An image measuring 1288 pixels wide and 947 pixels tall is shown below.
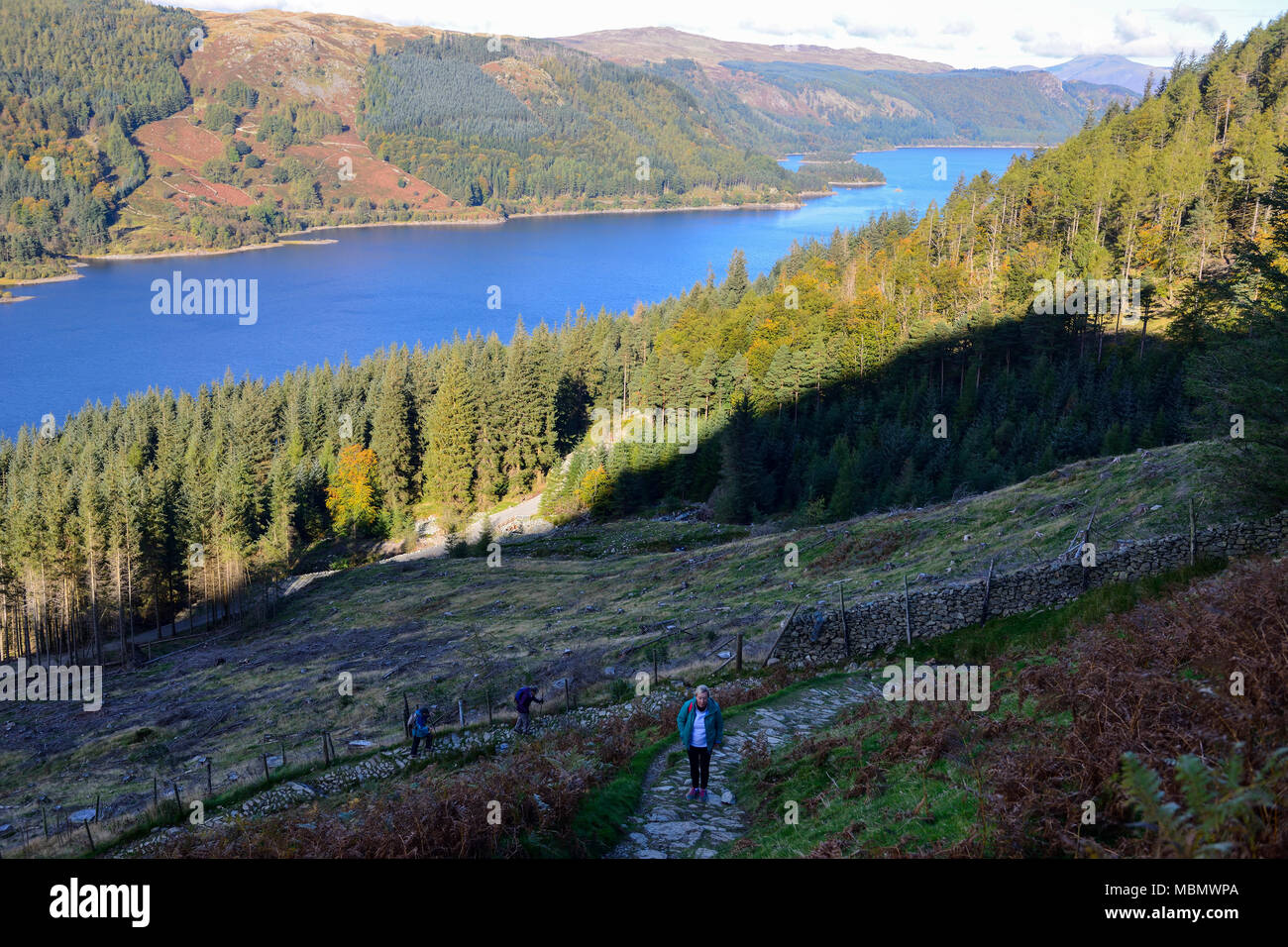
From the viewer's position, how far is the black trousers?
13812 mm

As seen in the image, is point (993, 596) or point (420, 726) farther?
point (993, 596)

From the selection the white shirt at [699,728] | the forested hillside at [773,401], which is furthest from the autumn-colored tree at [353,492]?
the white shirt at [699,728]

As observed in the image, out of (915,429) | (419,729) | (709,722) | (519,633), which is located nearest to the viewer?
(709,722)

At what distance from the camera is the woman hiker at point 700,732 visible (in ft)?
44.9

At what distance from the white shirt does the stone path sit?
111 centimetres

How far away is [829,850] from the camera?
10070 millimetres

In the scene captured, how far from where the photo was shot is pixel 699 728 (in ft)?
44.9
